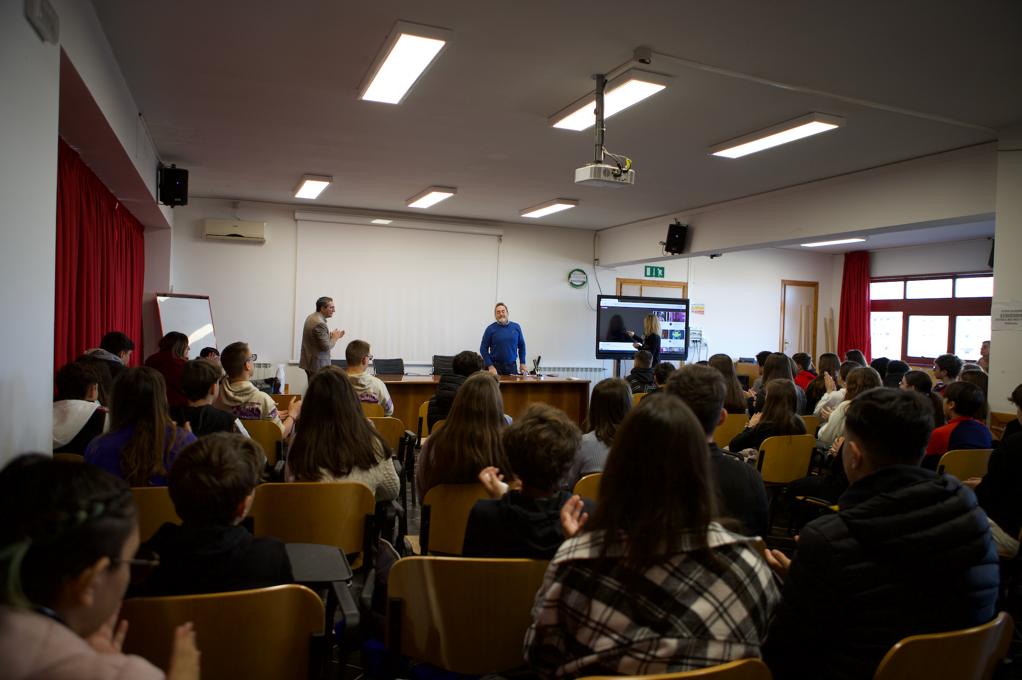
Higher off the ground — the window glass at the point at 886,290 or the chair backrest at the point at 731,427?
the window glass at the point at 886,290

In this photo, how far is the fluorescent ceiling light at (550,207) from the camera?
26.3 feet

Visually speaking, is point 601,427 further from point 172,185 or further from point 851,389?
point 172,185

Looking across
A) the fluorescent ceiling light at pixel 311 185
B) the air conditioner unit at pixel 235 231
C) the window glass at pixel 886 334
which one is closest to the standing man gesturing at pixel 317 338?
the fluorescent ceiling light at pixel 311 185

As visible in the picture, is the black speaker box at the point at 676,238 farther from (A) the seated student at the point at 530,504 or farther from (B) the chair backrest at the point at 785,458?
(A) the seated student at the point at 530,504

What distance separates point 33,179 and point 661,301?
29.3 ft

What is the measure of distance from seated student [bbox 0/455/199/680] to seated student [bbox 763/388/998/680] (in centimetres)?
128

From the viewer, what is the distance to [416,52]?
365 centimetres

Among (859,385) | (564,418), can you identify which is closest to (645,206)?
(859,385)

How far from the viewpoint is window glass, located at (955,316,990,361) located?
1021cm

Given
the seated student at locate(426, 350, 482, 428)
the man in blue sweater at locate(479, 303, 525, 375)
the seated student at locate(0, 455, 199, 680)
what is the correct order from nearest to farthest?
the seated student at locate(0, 455, 199, 680), the seated student at locate(426, 350, 482, 428), the man in blue sweater at locate(479, 303, 525, 375)

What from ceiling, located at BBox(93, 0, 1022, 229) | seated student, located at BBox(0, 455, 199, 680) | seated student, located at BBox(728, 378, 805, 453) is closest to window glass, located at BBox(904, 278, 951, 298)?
ceiling, located at BBox(93, 0, 1022, 229)

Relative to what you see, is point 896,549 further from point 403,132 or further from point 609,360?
point 609,360

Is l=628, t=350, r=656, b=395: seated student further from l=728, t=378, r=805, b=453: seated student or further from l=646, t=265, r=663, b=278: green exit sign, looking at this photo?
l=646, t=265, r=663, b=278: green exit sign

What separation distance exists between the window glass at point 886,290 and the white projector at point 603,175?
360 inches
